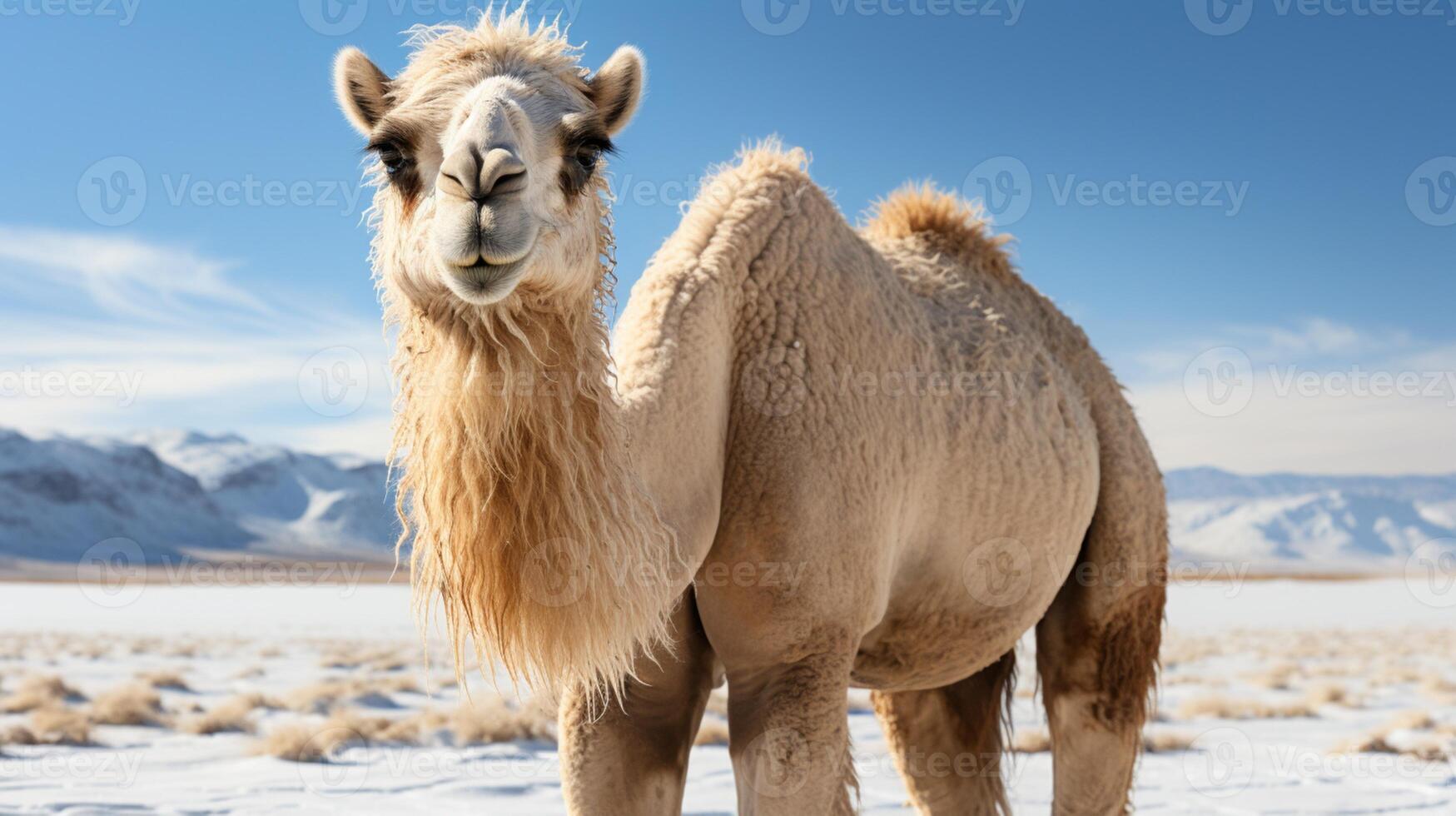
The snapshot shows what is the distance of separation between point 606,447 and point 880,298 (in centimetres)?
163

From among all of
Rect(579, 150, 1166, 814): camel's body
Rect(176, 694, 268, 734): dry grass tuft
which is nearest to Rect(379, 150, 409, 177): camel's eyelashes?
Rect(579, 150, 1166, 814): camel's body

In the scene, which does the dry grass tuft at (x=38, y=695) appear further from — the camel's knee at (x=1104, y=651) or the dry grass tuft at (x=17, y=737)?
the camel's knee at (x=1104, y=651)

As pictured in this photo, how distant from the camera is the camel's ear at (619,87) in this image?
348cm

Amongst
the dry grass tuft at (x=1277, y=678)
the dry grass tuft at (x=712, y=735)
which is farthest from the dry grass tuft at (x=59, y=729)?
the dry grass tuft at (x=1277, y=678)

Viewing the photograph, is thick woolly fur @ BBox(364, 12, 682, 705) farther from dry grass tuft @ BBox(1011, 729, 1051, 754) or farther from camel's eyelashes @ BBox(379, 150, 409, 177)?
dry grass tuft @ BBox(1011, 729, 1051, 754)

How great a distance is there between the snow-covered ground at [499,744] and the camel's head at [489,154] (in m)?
1.15

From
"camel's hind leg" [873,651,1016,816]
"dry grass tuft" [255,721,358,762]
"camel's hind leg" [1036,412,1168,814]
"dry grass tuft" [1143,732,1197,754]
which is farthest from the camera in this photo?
"dry grass tuft" [1143,732,1197,754]

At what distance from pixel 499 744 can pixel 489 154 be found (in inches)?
354

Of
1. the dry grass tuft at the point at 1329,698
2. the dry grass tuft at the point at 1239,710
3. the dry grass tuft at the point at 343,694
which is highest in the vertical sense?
the dry grass tuft at the point at 343,694

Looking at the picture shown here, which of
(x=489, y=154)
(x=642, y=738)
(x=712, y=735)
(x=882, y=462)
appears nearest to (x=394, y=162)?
(x=489, y=154)

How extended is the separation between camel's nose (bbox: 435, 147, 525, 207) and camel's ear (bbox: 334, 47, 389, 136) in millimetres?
702

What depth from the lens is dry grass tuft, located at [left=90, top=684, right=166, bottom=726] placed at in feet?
37.2

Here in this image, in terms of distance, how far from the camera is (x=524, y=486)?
3.12m

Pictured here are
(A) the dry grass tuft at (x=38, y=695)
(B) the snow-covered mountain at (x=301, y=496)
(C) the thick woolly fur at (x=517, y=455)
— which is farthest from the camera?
(B) the snow-covered mountain at (x=301, y=496)
